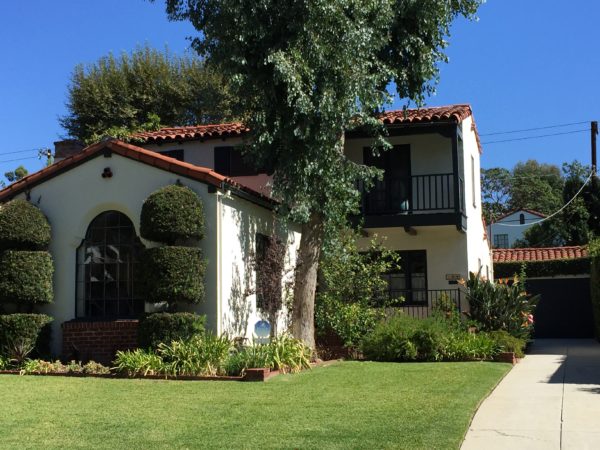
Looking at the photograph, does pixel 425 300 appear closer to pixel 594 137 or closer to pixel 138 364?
pixel 138 364

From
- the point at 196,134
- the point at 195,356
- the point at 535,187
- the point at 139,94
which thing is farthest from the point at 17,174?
the point at 535,187

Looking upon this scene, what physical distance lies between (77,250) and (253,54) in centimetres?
517

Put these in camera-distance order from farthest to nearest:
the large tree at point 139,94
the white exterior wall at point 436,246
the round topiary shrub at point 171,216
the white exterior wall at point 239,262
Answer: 1. the large tree at point 139,94
2. the white exterior wall at point 436,246
3. the white exterior wall at point 239,262
4. the round topiary shrub at point 171,216

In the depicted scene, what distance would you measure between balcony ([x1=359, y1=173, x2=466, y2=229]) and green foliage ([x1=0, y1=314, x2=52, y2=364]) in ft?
28.6

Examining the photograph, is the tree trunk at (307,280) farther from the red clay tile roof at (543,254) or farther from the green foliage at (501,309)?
the red clay tile roof at (543,254)

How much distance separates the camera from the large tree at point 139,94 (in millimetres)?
31641

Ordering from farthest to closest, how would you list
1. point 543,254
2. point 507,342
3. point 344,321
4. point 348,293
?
point 543,254 < point 348,293 < point 344,321 < point 507,342

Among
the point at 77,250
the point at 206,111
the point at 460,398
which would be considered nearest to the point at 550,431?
the point at 460,398

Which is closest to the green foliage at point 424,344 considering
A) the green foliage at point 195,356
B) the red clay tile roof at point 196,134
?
the green foliage at point 195,356

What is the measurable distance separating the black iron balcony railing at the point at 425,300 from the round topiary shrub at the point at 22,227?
8525 millimetres

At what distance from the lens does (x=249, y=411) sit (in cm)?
804

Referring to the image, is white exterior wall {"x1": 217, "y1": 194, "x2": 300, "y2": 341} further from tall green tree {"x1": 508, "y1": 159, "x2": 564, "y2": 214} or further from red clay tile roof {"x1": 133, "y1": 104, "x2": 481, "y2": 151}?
tall green tree {"x1": 508, "y1": 159, "x2": 564, "y2": 214}

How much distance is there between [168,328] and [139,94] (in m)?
22.5

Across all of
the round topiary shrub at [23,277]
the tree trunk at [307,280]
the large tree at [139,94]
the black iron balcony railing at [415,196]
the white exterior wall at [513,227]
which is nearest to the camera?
the round topiary shrub at [23,277]
